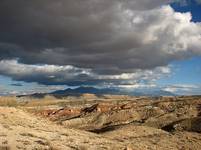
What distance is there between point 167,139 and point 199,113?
5393cm

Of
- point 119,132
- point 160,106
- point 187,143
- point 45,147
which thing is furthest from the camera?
point 160,106

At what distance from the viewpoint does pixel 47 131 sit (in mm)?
36781

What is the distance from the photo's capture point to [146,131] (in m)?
50.6

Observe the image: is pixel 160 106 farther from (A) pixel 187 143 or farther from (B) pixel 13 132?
(B) pixel 13 132

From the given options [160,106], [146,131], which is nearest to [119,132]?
[146,131]

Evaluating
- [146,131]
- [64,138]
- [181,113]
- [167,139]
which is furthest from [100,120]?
[64,138]

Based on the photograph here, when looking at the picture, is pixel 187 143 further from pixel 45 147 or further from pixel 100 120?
pixel 100 120

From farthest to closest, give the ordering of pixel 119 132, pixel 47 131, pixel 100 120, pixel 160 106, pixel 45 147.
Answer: pixel 160 106, pixel 100 120, pixel 119 132, pixel 47 131, pixel 45 147

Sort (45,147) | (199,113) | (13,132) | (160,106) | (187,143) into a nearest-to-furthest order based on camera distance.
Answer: (45,147) < (13,132) < (187,143) < (199,113) < (160,106)

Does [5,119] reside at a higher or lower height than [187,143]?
higher

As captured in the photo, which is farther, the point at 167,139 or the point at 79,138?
the point at 167,139

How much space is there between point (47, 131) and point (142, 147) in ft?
31.4

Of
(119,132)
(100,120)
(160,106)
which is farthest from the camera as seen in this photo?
(160,106)

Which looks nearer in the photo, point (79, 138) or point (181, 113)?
point (79, 138)
